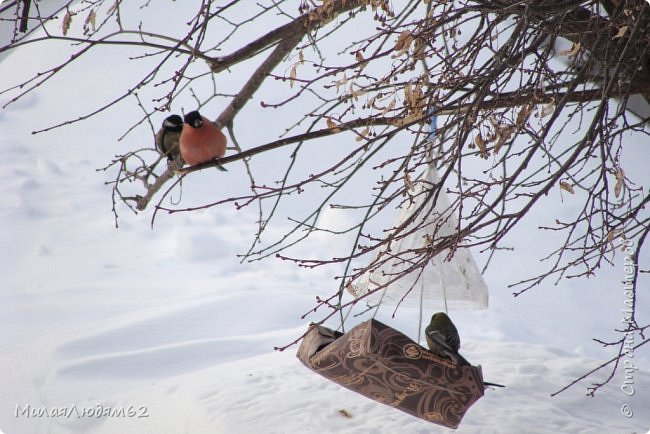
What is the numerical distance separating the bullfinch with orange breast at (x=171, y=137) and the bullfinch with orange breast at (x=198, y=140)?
0.13 meters

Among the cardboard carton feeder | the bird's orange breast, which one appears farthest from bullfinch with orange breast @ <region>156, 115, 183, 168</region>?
the cardboard carton feeder

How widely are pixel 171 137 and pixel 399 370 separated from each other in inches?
28.2

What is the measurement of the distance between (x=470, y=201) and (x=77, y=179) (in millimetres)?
2123

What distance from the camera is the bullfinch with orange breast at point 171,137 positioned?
1552 millimetres

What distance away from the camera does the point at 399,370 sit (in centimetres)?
134

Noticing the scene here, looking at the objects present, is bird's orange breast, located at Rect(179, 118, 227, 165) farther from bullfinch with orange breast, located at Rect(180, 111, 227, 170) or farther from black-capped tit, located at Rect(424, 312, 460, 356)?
black-capped tit, located at Rect(424, 312, 460, 356)

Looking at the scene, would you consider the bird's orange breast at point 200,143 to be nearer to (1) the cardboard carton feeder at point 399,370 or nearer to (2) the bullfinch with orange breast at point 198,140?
(2) the bullfinch with orange breast at point 198,140

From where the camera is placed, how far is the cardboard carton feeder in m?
1.33

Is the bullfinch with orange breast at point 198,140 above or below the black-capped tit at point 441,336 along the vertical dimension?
above

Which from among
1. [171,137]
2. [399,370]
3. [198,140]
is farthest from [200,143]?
[399,370]

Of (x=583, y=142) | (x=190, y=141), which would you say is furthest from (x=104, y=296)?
(x=583, y=142)

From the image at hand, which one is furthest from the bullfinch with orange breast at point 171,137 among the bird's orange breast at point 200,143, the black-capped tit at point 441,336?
the black-capped tit at point 441,336

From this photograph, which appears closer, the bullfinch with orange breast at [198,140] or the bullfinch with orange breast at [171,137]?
the bullfinch with orange breast at [198,140]

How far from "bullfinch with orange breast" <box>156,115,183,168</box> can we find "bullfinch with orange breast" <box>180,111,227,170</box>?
125mm
